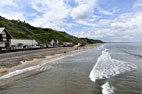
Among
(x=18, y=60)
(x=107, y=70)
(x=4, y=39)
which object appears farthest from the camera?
(x=4, y=39)

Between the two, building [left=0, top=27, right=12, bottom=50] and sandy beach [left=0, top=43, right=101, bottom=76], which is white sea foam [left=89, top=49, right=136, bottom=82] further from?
building [left=0, top=27, right=12, bottom=50]

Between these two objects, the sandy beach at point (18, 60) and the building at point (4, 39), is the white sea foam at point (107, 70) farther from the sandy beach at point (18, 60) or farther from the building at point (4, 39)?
the building at point (4, 39)

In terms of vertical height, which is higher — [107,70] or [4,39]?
[4,39]

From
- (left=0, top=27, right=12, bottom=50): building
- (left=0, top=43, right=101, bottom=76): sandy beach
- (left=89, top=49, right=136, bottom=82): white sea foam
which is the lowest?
(left=89, top=49, right=136, bottom=82): white sea foam

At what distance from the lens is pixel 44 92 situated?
30.7ft

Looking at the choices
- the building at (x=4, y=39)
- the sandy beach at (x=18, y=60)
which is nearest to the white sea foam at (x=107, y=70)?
the sandy beach at (x=18, y=60)

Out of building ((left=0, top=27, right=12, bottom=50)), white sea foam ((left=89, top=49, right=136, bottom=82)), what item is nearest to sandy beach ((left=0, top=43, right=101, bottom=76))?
white sea foam ((left=89, top=49, right=136, bottom=82))

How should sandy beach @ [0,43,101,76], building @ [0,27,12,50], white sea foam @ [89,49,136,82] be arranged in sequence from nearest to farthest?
1. white sea foam @ [89,49,136,82]
2. sandy beach @ [0,43,101,76]
3. building @ [0,27,12,50]

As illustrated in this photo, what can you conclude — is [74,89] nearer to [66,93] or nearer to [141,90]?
[66,93]

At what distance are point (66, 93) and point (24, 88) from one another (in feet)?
12.0

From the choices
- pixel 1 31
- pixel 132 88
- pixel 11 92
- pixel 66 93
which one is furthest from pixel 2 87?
pixel 1 31

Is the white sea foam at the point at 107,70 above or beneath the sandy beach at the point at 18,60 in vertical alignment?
beneath

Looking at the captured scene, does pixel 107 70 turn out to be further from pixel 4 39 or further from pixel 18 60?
pixel 4 39

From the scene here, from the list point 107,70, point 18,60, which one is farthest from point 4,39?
point 107,70
